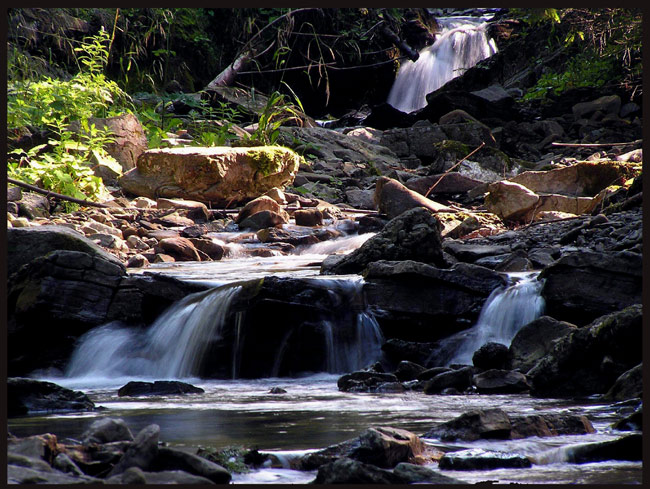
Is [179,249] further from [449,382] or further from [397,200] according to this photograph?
[449,382]

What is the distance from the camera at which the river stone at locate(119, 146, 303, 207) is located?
38.6 feet

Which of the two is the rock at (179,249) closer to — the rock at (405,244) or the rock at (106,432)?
the rock at (405,244)

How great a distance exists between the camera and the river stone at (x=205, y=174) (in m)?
11.8

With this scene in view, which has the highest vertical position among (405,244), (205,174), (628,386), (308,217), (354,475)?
(205,174)

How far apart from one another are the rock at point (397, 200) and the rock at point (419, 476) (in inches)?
332

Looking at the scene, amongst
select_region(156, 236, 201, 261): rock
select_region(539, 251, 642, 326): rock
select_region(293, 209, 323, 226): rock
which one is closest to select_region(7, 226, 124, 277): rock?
select_region(156, 236, 201, 261): rock

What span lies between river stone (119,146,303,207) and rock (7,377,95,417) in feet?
25.4

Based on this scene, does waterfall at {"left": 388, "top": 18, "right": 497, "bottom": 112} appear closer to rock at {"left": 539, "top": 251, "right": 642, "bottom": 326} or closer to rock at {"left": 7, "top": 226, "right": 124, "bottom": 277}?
rock at {"left": 7, "top": 226, "right": 124, "bottom": 277}

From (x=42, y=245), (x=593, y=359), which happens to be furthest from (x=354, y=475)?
(x=42, y=245)

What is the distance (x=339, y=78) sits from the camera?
2466 centimetres

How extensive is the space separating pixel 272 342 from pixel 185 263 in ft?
11.1

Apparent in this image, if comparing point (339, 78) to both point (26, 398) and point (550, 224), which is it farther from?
point (26, 398)

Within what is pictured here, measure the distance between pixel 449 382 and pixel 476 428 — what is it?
1718 millimetres

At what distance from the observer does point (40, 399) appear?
420cm
